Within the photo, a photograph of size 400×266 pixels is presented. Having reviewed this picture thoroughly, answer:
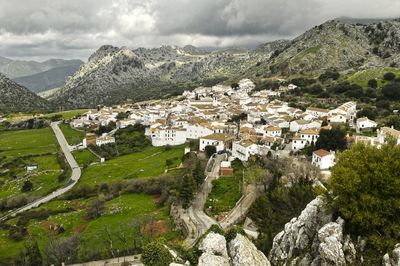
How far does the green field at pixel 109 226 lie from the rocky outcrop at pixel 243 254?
31.2 meters

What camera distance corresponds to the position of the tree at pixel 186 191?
6686 centimetres

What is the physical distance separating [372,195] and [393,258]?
507 centimetres

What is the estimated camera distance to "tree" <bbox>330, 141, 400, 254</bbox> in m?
25.8

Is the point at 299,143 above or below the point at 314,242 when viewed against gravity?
below

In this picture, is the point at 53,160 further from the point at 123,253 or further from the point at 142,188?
the point at 123,253

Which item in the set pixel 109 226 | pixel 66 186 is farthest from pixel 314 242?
pixel 66 186

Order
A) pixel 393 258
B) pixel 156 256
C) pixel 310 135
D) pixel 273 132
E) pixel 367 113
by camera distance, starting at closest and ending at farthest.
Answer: pixel 393 258
pixel 156 256
pixel 310 135
pixel 273 132
pixel 367 113

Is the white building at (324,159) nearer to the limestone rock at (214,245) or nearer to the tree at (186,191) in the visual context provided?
the tree at (186,191)

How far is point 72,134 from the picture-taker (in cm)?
15075

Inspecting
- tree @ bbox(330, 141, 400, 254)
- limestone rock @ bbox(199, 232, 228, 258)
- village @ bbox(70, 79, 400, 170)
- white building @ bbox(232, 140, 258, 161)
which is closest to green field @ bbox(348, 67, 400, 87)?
village @ bbox(70, 79, 400, 170)

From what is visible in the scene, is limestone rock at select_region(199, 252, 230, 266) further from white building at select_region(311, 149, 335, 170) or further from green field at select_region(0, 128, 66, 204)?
green field at select_region(0, 128, 66, 204)

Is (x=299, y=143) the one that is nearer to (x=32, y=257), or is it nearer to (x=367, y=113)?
(x=367, y=113)

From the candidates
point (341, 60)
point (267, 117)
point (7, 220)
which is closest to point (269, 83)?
point (341, 60)

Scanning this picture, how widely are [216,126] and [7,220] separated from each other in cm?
5634
